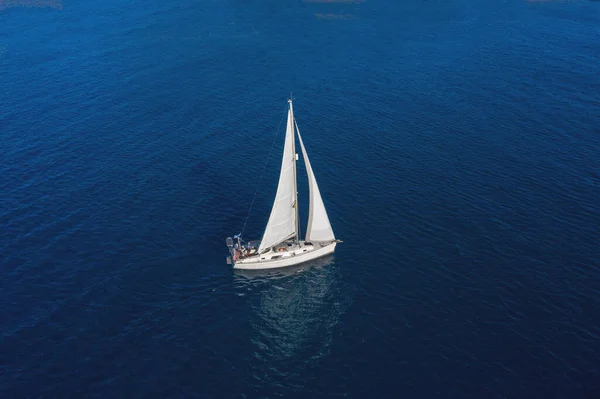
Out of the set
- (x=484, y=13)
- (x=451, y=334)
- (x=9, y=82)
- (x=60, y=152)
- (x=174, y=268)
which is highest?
(x=484, y=13)

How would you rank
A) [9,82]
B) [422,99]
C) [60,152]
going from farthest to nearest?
[9,82] < [422,99] < [60,152]

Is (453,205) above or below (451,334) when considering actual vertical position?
above

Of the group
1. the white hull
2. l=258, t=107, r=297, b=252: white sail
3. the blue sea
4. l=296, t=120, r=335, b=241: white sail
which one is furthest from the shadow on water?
l=258, t=107, r=297, b=252: white sail

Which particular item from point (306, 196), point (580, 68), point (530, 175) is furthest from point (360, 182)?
point (580, 68)

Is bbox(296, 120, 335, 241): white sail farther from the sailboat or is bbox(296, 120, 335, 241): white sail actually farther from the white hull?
the white hull

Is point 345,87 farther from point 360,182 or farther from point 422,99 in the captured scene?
point 360,182

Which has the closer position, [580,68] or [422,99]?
[422,99]

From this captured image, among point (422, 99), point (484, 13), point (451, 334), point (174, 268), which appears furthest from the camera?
point (484, 13)
